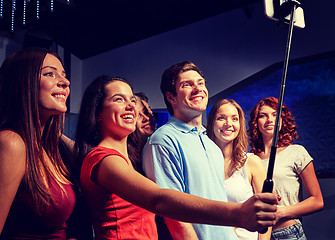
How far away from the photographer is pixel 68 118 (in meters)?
3.71

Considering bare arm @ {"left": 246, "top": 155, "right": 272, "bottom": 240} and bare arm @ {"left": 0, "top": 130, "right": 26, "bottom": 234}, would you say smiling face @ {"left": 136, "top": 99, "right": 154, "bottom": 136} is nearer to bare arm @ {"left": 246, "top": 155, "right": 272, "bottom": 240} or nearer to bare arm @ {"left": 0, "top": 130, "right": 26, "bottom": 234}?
bare arm @ {"left": 246, "top": 155, "right": 272, "bottom": 240}

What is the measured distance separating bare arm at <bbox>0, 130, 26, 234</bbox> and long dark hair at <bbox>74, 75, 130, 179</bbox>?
331 mm

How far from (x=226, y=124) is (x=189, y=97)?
1.60 feet

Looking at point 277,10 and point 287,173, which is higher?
point 277,10

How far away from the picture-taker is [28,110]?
127 centimetres

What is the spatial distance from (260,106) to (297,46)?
1.95 meters

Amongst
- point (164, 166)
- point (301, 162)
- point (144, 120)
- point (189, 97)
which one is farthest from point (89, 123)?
point (301, 162)

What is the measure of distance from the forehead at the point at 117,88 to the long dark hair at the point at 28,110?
0.38 m

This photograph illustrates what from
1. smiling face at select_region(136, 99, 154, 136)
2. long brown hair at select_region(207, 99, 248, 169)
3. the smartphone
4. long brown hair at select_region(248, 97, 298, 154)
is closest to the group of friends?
smiling face at select_region(136, 99, 154, 136)

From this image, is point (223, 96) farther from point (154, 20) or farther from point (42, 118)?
point (42, 118)

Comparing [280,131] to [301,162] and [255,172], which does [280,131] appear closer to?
[301,162]

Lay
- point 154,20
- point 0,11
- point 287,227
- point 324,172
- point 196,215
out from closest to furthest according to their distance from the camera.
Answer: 1. point 196,215
2. point 287,227
3. point 0,11
4. point 324,172
5. point 154,20

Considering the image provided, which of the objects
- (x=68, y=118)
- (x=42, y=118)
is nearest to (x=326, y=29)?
(x=68, y=118)

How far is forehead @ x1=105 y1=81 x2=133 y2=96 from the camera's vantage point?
5.41ft
